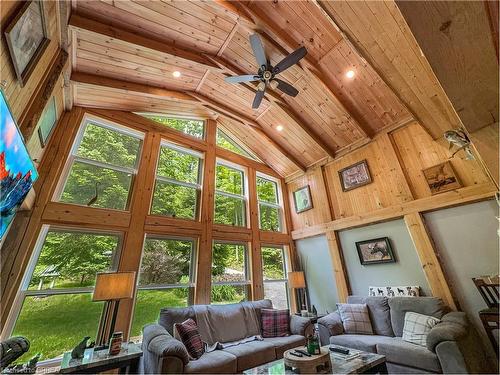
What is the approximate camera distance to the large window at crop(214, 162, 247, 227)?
509cm

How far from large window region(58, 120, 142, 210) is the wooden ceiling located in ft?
1.76

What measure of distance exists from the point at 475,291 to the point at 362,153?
9.38 ft

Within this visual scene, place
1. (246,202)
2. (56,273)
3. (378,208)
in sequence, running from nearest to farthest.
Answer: (56,273)
(378,208)
(246,202)

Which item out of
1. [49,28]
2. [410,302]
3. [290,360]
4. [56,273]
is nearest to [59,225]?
[56,273]

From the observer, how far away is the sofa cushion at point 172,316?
3135 mm

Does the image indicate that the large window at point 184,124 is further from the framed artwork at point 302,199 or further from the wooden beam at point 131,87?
the framed artwork at point 302,199

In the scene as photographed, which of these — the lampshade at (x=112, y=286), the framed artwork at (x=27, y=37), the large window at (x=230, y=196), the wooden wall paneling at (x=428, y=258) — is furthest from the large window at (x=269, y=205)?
the framed artwork at (x=27, y=37)

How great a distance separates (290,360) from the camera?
7.20 ft

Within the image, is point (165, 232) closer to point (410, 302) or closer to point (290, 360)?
point (290, 360)

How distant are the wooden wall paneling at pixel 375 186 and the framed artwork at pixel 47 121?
17.2ft

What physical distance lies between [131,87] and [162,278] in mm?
3386

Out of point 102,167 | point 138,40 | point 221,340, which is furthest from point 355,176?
point 102,167

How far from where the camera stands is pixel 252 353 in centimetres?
285

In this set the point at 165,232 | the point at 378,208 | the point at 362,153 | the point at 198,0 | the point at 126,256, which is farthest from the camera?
the point at 362,153
